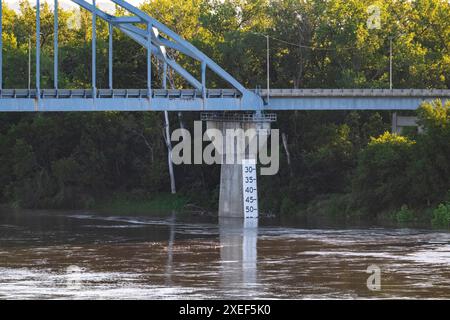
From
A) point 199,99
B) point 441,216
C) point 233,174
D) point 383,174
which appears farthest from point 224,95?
point 441,216

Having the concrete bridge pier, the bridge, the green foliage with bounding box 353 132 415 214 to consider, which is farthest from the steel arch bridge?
the green foliage with bounding box 353 132 415 214

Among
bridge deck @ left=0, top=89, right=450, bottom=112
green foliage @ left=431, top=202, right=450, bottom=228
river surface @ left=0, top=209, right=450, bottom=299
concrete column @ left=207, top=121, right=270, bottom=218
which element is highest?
bridge deck @ left=0, top=89, right=450, bottom=112

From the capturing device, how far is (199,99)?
109m

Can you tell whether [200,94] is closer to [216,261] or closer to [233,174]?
[233,174]

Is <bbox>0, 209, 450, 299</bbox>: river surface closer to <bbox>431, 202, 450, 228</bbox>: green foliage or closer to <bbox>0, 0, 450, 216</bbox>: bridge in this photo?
<bbox>431, 202, 450, 228</bbox>: green foliage

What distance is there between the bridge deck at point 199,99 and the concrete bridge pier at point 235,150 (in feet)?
4.61

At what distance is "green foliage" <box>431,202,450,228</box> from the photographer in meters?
99.3

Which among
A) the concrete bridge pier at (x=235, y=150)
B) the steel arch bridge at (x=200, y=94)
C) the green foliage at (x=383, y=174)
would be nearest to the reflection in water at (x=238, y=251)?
the concrete bridge pier at (x=235, y=150)

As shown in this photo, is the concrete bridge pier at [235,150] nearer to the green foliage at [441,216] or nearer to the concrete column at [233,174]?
the concrete column at [233,174]

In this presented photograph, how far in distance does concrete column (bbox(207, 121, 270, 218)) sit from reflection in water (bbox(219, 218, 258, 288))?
2.16 meters
